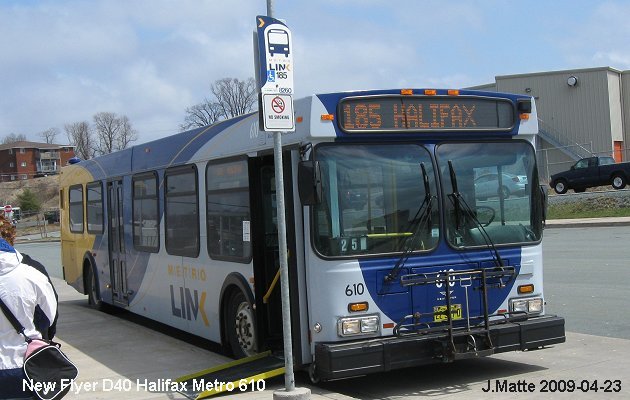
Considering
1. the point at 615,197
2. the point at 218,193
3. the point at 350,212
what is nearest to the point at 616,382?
the point at 350,212

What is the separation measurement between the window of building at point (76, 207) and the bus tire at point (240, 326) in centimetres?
761

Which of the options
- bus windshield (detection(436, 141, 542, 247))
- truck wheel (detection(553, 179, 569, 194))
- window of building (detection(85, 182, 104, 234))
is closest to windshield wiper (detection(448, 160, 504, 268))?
bus windshield (detection(436, 141, 542, 247))

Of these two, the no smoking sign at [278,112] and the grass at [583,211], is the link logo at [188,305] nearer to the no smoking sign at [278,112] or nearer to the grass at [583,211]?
the no smoking sign at [278,112]

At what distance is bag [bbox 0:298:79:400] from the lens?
4758 mm

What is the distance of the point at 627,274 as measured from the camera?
1486cm

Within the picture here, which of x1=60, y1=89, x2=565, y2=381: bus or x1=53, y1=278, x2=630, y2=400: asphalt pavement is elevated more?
x1=60, y1=89, x2=565, y2=381: bus

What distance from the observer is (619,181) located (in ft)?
118

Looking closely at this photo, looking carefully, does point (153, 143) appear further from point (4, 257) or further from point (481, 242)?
point (4, 257)

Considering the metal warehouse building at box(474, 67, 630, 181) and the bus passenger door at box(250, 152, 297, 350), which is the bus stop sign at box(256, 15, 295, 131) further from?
the metal warehouse building at box(474, 67, 630, 181)

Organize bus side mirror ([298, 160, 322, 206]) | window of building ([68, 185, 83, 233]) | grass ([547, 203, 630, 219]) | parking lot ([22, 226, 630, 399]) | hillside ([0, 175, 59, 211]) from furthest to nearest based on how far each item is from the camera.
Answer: hillside ([0, 175, 59, 211])
grass ([547, 203, 630, 219])
window of building ([68, 185, 83, 233])
parking lot ([22, 226, 630, 399])
bus side mirror ([298, 160, 322, 206])

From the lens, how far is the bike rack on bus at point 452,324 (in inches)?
288

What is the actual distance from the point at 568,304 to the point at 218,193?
20.2ft

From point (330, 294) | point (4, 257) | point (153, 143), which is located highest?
point (153, 143)

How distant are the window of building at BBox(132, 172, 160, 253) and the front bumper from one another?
5.16 meters
